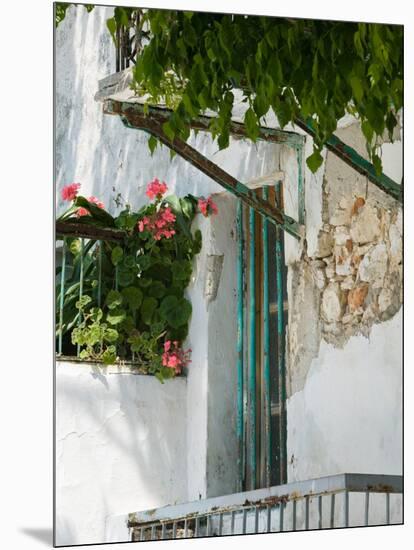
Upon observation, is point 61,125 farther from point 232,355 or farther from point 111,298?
point 232,355

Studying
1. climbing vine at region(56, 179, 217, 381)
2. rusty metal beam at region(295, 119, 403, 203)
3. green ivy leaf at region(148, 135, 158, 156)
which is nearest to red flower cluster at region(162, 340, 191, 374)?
climbing vine at region(56, 179, 217, 381)

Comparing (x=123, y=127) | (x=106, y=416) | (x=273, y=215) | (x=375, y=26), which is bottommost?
(x=106, y=416)

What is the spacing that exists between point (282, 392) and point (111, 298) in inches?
28.8

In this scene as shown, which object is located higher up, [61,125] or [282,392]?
[61,125]

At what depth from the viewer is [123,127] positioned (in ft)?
14.4

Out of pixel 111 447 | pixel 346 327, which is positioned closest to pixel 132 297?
pixel 111 447

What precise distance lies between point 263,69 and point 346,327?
3.24 feet

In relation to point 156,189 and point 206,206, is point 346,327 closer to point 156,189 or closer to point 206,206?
point 206,206

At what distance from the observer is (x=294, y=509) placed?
15.0 feet

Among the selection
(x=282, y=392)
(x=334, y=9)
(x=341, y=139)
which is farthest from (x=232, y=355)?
(x=334, y=9)

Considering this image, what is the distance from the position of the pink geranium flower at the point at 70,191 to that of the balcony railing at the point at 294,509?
3.59ft

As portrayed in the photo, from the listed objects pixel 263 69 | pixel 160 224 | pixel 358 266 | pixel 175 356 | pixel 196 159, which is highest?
pixel 263 69

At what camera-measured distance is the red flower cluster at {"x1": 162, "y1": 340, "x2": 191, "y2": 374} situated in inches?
176

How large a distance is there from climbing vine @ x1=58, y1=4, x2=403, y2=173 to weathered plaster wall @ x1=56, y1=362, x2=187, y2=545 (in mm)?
910
